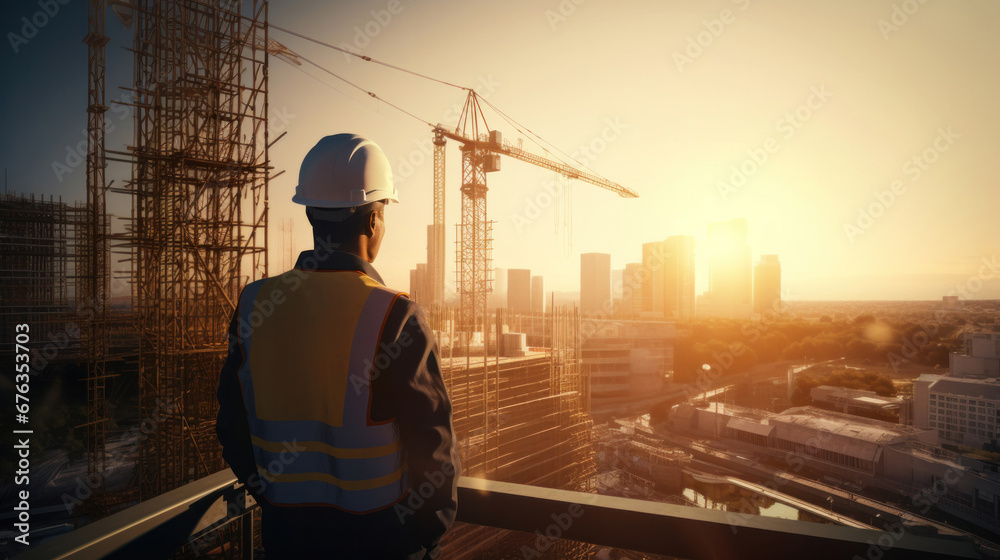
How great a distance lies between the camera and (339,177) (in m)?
0.80

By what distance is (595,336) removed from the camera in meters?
24.2

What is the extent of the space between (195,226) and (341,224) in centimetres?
630

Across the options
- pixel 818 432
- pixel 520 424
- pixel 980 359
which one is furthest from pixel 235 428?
pixel 980 359

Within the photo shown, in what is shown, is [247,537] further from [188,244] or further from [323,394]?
[188,244]

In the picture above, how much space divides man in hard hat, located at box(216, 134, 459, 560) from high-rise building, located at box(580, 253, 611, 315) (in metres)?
41.3

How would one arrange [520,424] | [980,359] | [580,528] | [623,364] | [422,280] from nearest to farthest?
[580,528], [520,424], [980,359], [623,364], [422,280]

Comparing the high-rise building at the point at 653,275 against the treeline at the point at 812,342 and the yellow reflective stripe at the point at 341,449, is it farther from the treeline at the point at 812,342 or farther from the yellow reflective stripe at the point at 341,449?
the yellow reflective stripe at the point at 341,449

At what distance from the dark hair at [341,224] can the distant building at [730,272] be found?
125 feet

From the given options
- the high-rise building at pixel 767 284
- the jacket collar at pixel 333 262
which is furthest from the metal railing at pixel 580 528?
the high-rise building at pixel 767 284

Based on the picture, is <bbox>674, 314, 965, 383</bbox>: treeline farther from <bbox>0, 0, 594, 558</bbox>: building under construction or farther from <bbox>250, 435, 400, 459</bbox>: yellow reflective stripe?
<bbox>250, 435, 400, 459</bbox>: yellow reflective stripe

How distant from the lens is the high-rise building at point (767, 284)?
3509 cm

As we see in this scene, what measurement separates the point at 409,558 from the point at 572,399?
412 inches

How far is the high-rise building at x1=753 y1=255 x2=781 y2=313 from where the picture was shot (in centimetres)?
3509

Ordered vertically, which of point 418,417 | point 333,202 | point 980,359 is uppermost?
point 333,202
